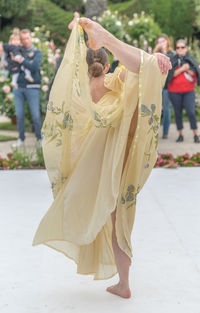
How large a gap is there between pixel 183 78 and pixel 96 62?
6.43 meters

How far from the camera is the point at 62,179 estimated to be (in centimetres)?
334

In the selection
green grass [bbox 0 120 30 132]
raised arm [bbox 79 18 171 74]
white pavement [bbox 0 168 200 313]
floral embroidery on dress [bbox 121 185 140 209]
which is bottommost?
green grass [bbox 0 120 30 132]

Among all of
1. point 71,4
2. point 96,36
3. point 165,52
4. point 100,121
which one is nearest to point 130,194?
point 100,121

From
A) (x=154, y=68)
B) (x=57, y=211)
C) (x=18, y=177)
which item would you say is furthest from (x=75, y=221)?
(x=18, y=177)

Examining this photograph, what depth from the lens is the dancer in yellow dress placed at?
3145 millimetres

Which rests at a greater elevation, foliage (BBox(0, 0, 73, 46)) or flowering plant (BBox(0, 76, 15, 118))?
foliage (BBox(0, 0, 73, 46))

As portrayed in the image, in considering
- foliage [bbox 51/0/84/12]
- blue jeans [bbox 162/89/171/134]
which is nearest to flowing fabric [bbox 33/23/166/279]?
blue jeans [bbox 162/89/171/134]

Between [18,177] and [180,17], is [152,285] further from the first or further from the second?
[180,17]

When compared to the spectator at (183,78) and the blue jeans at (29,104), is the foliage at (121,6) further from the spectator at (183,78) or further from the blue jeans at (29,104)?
the blue jeans at (29,104)

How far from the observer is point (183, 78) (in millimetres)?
9586

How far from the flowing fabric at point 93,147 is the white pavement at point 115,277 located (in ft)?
1.12

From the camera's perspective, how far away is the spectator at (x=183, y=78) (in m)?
9.52

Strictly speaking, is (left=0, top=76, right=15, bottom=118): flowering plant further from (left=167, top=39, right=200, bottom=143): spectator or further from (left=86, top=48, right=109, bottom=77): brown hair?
(left=86, top=48, right=109, bottom=77): brown hair

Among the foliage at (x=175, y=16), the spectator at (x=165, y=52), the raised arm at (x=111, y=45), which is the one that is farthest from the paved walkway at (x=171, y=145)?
the foliage at (x=175, y=16)
